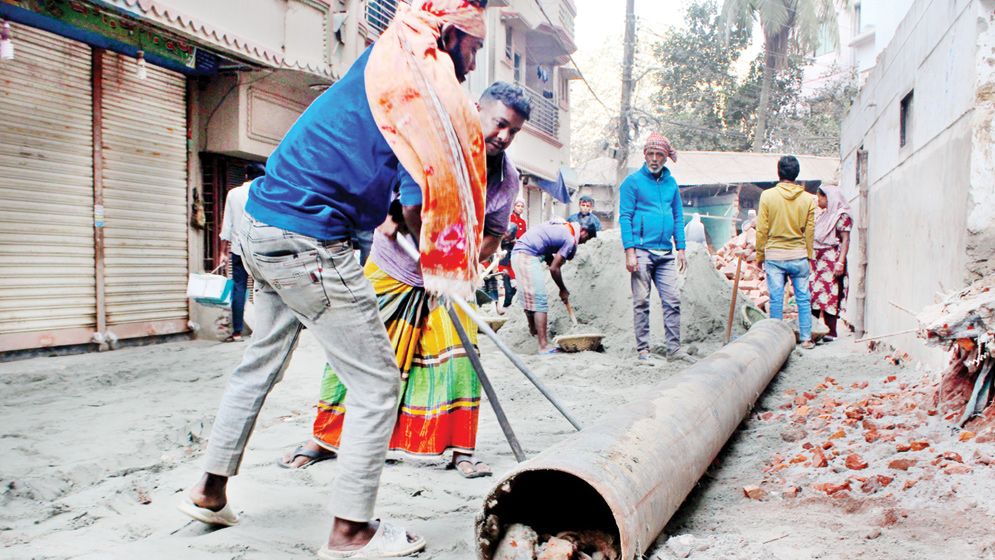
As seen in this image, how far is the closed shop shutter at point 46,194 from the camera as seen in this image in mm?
6426

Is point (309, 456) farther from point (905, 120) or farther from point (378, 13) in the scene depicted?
point (378, 13)

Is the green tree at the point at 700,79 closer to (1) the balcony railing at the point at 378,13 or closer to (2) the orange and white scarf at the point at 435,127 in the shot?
(1) the balcony railing at the point at 378,13

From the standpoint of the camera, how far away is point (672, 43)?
81.9ft

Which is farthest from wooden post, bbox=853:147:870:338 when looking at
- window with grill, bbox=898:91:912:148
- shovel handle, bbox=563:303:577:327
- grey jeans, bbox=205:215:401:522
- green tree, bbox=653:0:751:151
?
green tree, bbox=653:0:751:151

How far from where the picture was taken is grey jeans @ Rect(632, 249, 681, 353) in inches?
257

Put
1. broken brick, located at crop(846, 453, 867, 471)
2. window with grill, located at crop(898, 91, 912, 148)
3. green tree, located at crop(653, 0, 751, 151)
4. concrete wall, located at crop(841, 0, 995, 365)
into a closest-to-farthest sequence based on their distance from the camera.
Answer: broken brick, located at crop(846, 453, 867, 471) < concrete wall, located at crop(841, 0, 995, 365) < window with grill, located at crop(898, 91, 912, 148) < green tree, located at crop(653, 0, 751, 151)

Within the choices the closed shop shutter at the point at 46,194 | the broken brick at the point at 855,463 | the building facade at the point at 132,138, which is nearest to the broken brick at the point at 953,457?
the broken brick at the point at 855,463

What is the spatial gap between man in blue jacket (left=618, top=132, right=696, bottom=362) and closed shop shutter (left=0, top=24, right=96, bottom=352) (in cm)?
515

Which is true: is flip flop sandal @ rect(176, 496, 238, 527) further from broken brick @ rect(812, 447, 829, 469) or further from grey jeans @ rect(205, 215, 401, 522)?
broken brick @ rect(812, 447, 829, 469)

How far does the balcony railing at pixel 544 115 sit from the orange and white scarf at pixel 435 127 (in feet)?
56.9

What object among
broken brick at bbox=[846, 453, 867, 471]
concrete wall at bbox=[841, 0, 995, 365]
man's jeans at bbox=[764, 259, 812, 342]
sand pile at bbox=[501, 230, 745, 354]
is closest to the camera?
broken brick at bbox=[846, 453, 867, 471]

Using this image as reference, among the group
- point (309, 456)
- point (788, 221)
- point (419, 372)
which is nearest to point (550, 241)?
point (788, 221)

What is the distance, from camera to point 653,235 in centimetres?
643

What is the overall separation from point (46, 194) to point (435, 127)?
6.05 m
